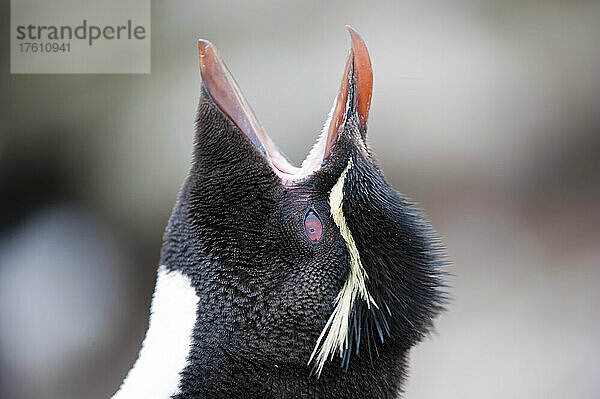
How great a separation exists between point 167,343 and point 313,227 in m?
0.29

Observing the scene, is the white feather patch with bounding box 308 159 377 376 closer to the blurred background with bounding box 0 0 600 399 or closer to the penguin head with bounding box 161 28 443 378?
the penguin head with bounding box 161 28 443 378

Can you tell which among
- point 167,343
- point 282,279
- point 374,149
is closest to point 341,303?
point 282,279

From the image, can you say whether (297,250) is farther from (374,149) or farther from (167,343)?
(374,149)

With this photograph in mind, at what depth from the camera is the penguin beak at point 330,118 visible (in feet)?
3.84

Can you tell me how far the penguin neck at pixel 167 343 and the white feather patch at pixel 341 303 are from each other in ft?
0.65

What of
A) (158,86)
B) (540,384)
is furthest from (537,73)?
(158,86)

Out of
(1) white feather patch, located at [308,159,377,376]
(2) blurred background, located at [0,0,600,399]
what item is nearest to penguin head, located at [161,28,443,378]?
(1) white feather patch, located at [308,159,377,376]

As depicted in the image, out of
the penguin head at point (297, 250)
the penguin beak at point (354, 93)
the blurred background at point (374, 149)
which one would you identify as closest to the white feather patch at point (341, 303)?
the penguin head at point (297, 250)

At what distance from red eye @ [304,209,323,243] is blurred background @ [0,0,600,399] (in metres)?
1.45

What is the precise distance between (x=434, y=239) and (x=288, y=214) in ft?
0.77

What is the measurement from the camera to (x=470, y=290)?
2668 mm

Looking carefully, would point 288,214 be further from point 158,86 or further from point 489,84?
point 489,84

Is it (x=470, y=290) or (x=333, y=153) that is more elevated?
(x=333, y=153)

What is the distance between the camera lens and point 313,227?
1138 millimetres
